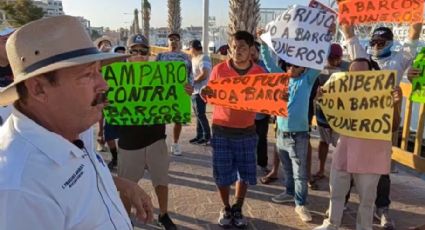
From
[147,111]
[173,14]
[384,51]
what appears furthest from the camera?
[173,14]

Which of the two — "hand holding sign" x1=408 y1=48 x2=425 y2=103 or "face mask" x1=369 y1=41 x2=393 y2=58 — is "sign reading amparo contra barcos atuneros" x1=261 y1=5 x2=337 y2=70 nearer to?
"face mask" x1=369 y1=41 x2=393 y2=58

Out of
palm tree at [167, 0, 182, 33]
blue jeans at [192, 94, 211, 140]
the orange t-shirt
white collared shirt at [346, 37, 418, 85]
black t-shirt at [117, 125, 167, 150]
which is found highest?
palm tree at [167, 0, 182, 33]

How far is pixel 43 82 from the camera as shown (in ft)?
4.94

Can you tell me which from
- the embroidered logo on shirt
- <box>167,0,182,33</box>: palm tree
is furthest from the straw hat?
<box>167,0,182,33</box>: palm tree

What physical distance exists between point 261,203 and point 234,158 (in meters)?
0.96

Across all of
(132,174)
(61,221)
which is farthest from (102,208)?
(132,174)

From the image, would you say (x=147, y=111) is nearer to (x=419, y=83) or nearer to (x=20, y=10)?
(x=419, y=83)

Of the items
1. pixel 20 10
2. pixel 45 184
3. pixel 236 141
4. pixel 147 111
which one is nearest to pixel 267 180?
pixel 236 141

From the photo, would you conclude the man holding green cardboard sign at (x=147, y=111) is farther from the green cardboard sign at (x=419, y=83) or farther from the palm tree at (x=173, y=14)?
the palm tree at (x=173, y=14)

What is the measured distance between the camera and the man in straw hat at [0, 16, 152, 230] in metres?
1.31

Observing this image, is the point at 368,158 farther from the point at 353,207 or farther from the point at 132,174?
the point at 132,174

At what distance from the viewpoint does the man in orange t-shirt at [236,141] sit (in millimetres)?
4219

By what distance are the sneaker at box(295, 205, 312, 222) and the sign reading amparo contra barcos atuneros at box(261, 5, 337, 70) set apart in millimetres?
1508

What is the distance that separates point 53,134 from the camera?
1.48m
